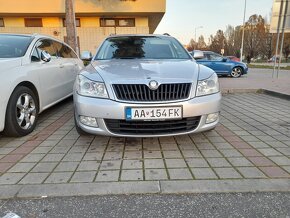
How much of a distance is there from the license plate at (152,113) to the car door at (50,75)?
231 centimetres

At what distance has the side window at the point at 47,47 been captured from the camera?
4.80 meters

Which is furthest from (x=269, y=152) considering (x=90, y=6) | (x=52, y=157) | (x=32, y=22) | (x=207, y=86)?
(x=32, y=22)

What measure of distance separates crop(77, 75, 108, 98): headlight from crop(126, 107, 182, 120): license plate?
389 millimetres

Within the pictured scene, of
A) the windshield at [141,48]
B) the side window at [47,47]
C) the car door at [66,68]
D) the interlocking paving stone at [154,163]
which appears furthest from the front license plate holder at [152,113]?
the car door at [66,68]

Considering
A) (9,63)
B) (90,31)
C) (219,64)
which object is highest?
(90,31)

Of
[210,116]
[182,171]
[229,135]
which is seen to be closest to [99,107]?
[182,171]

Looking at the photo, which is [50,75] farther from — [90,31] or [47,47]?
[90,31]

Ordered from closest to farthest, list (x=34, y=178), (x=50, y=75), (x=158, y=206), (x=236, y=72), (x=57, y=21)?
(x=158, y=206), (x=34, y=178), (x=50, y=75), (x=236, y=72), (x=57, y=21)

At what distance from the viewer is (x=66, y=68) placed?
229 inches

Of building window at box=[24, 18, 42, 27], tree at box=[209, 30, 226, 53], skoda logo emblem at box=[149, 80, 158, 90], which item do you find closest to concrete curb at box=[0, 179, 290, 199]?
skoda logo emblem at box=[149, 80, 158, 90]

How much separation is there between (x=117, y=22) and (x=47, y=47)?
52.3 feet

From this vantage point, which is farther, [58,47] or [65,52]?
[65,52]

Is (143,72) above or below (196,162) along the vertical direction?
above

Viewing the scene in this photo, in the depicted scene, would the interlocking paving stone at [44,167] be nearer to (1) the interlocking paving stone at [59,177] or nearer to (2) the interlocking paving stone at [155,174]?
(1) the interlocking paving stone at [59,177]
